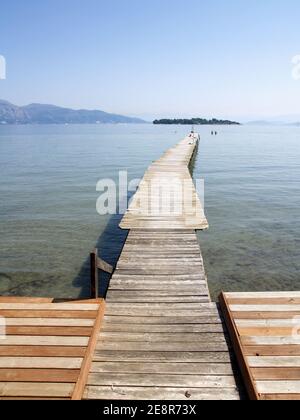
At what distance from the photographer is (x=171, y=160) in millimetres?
26109

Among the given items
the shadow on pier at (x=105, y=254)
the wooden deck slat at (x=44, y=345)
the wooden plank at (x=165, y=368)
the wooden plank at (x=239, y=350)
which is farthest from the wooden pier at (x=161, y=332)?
the shadow on pier at (x=105, y=254)

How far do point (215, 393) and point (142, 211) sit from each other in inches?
328

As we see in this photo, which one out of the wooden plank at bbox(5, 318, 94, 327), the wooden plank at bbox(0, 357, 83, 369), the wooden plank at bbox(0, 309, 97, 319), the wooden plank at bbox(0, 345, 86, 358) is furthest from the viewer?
the wooden plank at bbox(0, 309, 97, 319)

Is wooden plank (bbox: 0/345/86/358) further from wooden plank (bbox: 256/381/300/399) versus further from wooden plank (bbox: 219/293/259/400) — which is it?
wooden plank (bbox: 256/381/300/399)

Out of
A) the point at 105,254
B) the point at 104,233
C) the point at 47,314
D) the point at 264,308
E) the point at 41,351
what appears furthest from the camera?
the point at 104,233

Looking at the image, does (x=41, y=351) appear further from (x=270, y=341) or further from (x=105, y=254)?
(x=105, y=254)

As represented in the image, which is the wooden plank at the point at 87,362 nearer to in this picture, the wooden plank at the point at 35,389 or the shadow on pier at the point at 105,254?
the wooden plank at the point at 35,389

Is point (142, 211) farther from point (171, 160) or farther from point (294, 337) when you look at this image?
point (171, 160)

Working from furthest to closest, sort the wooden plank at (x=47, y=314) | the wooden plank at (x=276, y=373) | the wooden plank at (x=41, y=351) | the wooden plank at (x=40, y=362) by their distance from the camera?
the wooden plank at (x=47, y=314), the wooden plank at (x=41, y=351), the wooden plank at (x=40, y=362), the wooden plank at (x=276, y=373)

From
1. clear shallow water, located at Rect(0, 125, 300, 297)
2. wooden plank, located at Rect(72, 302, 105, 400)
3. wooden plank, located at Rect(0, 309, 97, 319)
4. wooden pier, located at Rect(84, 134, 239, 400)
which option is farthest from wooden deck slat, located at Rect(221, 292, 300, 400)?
clear shallow water, located at Rect(0, 125, 300, 297)

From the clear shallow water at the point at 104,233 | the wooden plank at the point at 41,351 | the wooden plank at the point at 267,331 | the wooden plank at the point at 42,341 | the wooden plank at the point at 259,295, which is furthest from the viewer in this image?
the clear shallow water at the point at 104,233

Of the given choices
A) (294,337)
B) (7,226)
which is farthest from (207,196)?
(294,337)

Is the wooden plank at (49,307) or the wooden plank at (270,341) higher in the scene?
the wooden plank at (49,307)

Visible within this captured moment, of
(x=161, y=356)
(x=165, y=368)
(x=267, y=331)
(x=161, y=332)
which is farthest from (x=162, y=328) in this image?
(x=267, y=331)
